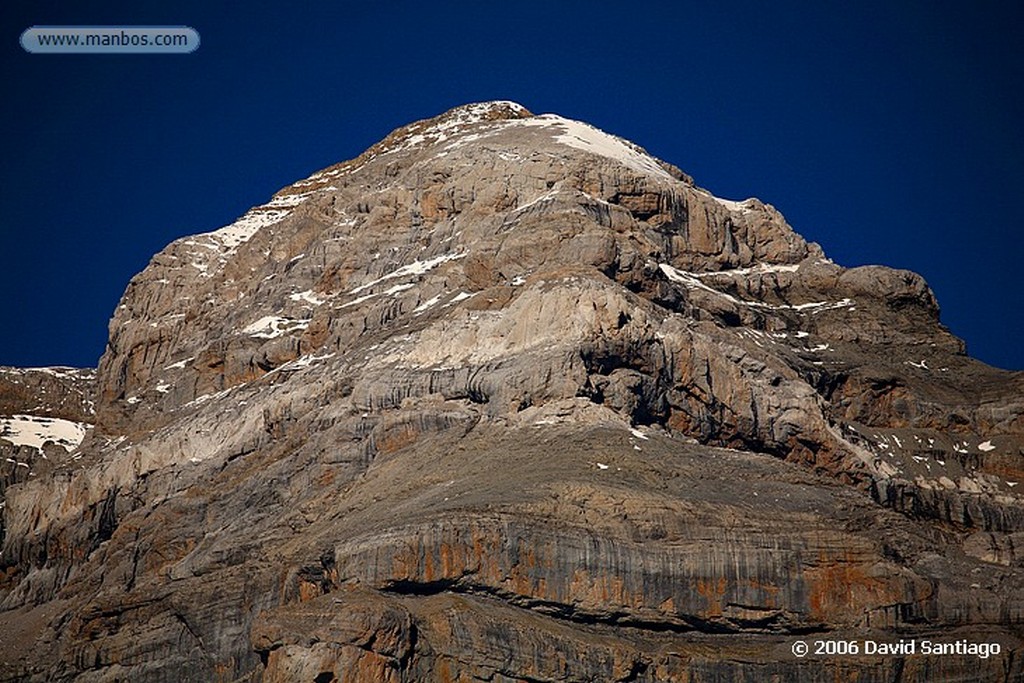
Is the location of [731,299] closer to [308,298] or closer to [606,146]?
[606,146]

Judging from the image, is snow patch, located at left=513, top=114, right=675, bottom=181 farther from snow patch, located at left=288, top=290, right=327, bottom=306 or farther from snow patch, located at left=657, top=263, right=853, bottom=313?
snow patch, located at left=288, top=290, right=327, bottom=306

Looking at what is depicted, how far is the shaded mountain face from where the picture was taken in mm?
116938

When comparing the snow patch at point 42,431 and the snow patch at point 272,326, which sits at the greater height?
the snow patch at point 272,326

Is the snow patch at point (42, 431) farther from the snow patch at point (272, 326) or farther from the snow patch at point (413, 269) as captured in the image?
the snow patch at point (413, 269)

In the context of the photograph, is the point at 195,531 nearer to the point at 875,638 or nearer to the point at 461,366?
the point at 461,366

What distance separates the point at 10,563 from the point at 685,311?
52010 mm

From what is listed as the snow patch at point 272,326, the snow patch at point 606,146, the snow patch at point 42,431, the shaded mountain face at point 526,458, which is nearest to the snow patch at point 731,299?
the shaded mountain face at point 526,458

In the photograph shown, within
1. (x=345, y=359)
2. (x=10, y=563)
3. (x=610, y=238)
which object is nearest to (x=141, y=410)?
(x=10, y=563)

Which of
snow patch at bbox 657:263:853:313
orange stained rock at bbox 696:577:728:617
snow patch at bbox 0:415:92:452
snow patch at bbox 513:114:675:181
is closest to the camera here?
orange stained rock at bbox 696:577:728:617

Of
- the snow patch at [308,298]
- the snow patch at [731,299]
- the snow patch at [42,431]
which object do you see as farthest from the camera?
the snow patch at [42,431]

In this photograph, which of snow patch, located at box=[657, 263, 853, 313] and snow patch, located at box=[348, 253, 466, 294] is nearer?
snow patch, located at box=[348, 253, 466, 294]

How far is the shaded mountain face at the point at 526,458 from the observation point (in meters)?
117

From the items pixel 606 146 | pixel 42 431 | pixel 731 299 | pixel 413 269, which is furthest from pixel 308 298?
pixel 42 431

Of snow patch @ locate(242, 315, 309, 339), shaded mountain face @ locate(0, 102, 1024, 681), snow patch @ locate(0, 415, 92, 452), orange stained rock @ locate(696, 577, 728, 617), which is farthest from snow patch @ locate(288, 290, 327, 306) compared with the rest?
orange stained rock @ locate(696, 577, 728, 617)
